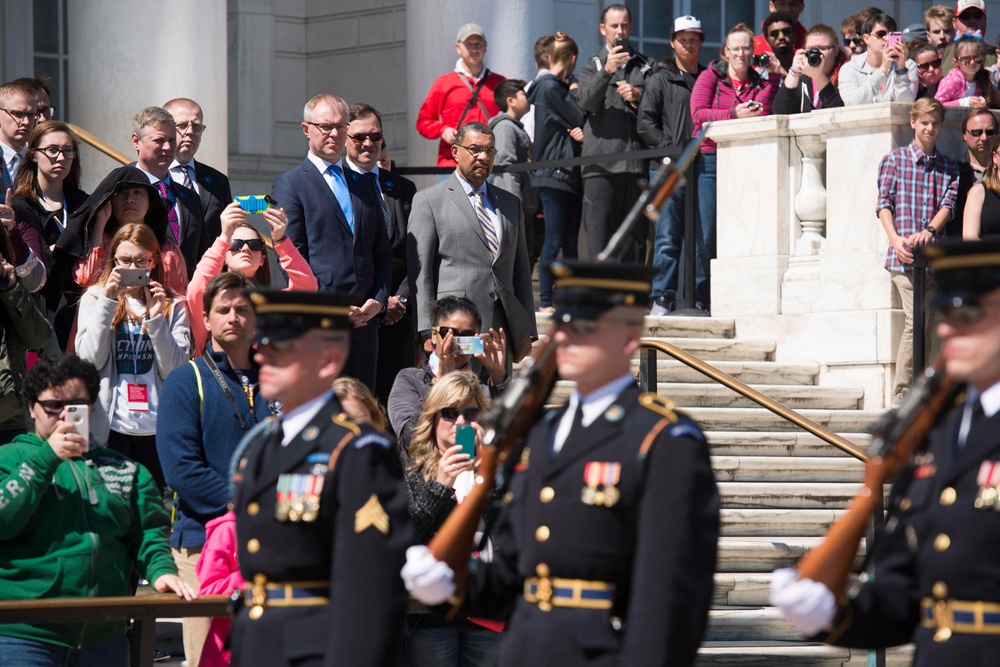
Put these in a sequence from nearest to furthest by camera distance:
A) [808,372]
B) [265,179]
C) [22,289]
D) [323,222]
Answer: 1. [22,289]
2. [323,222]
3. [808,372]
4. [265,179]

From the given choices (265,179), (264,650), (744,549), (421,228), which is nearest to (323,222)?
(421,228)

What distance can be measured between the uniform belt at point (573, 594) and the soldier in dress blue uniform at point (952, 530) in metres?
0.49

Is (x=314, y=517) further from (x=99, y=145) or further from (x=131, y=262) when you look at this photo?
(x=99, y=145)

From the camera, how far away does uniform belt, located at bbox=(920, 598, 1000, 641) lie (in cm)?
391

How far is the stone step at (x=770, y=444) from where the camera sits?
10.2 meters

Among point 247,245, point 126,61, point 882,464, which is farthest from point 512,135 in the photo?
point 882,464

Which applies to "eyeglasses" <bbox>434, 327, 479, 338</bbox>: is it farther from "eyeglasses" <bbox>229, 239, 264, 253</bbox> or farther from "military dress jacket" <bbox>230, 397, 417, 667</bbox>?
"military dress jacket" <bbox>230, 397, 417, 667</bbox>

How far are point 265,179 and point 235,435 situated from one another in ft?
35.0

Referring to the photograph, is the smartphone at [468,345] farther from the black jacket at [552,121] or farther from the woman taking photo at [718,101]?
the woman taking photo at [718,101]

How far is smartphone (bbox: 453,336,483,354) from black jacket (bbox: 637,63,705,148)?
417 cm

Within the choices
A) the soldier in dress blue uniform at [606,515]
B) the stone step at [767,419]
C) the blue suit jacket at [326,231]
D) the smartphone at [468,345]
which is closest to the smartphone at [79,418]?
the soldier in dress blue uniform at [606,515]

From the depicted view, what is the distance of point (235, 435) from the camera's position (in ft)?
22.1

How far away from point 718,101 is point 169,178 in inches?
172

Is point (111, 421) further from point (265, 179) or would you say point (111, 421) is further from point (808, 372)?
point (265, 179)
